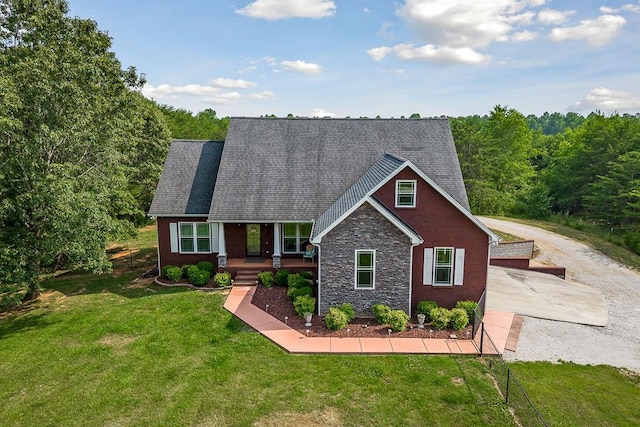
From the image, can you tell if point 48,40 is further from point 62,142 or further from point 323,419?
point 323,419

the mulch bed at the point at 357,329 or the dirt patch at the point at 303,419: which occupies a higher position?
the mulch bed at the point at 357,329

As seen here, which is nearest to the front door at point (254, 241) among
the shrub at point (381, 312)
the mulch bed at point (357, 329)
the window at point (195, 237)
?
the window at point (195, 237)

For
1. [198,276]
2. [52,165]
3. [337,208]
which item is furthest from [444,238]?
[52,165]

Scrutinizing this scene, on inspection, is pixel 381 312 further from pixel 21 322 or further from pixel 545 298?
pixel 21 322

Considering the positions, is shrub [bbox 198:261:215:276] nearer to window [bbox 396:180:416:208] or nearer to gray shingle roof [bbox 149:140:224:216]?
gray shingle roof [bbox 149:140:224:216]

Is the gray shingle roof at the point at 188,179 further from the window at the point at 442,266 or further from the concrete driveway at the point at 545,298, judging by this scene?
the concrete driveway at the point at 545,298

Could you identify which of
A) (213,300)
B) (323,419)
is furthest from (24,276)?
(323,419)
